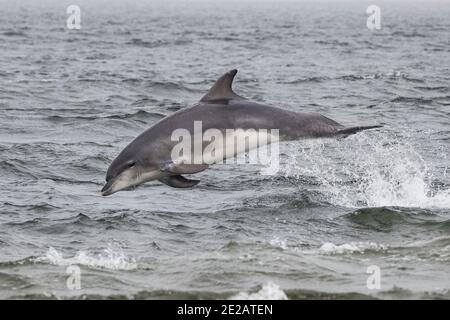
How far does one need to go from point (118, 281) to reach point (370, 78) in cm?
2030

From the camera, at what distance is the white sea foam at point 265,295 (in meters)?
7.68

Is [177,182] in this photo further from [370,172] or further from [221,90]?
[370,172]

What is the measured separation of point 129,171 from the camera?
29.7 feet

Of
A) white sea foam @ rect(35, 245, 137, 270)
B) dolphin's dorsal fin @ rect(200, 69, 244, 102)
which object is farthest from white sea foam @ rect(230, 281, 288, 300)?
dolphin's dorsal fin @ rect(200, 69, 244, 102)

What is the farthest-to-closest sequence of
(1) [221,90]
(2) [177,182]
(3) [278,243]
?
(3) [278,243]
(1) [221,90]
(2) [177,182]

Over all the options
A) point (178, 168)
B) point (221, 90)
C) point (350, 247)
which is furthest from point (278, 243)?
point (221, 90)

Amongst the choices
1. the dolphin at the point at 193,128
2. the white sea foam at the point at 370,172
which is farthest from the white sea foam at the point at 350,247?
the white sea foam at the point at 370,172

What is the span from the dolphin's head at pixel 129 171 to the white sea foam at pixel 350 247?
1812mm

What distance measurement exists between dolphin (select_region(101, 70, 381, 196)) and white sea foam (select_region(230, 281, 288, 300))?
1.66m

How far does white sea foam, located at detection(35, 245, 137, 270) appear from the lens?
28.9ft

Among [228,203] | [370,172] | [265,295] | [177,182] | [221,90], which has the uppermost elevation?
Answer: [221,90]

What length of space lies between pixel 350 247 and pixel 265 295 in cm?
193

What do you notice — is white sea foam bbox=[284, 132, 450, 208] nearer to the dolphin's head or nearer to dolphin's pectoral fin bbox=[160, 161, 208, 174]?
dolphin's pectoral fin bbox=[160, 161, 208, 174]

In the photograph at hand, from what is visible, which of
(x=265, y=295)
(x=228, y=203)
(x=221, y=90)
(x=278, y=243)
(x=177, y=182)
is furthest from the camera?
(x=228, y=203)
